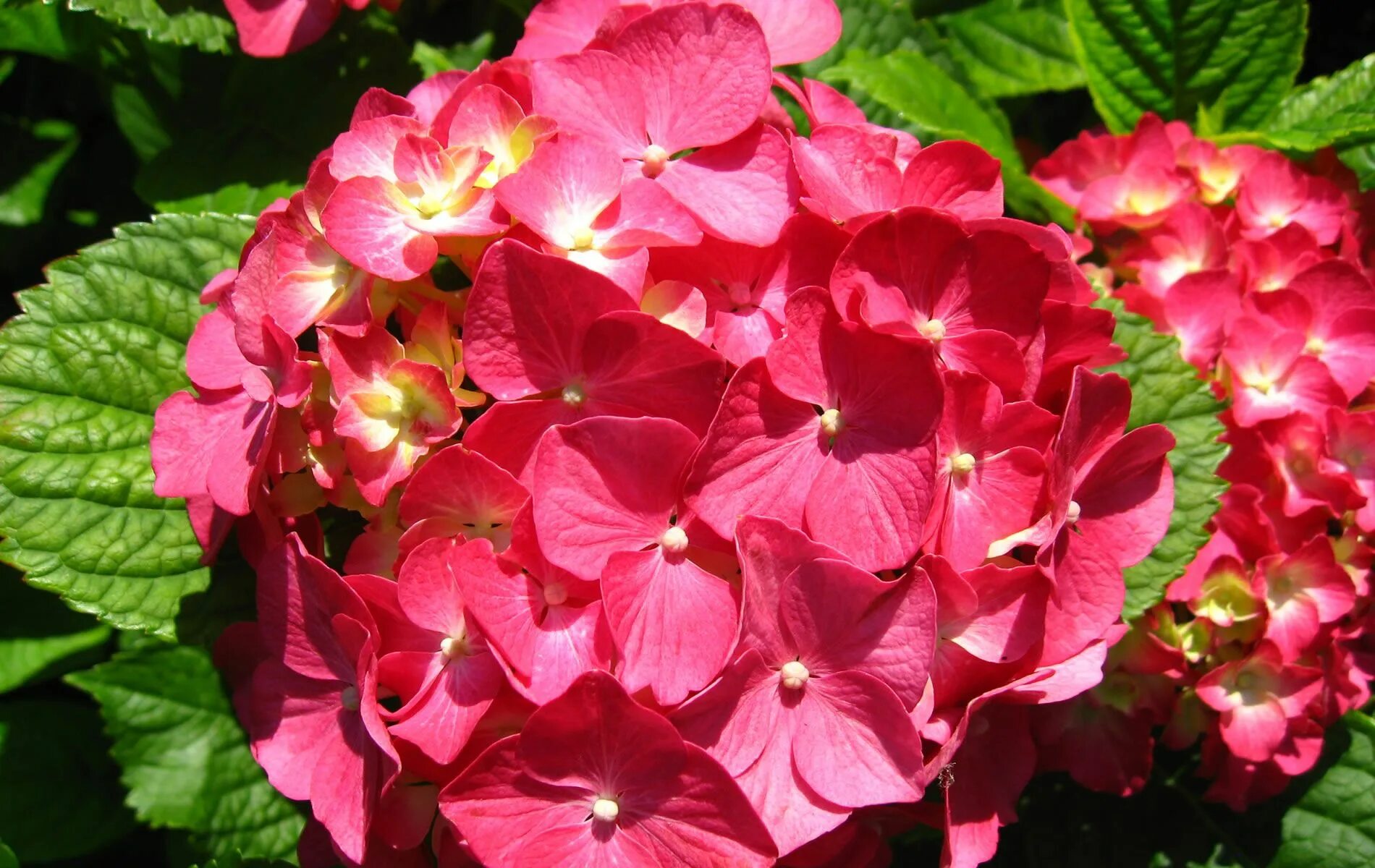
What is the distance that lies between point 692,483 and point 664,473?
1.2 inches

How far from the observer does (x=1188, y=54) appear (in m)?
1.71

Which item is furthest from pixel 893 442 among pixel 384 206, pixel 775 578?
pixel 384 206

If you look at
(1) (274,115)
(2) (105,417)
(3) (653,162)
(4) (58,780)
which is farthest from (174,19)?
(4) (58,780)

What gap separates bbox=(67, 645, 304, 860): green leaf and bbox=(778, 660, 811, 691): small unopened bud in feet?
2.83

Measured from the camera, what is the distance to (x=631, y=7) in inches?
45.3

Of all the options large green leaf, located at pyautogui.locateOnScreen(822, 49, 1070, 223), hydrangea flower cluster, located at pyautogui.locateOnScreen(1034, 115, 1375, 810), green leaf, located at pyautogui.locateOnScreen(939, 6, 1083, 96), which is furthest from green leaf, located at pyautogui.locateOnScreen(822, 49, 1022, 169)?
hydrangea flower cluster, located at pyautogui.locateOnScreen(1034, 115, 1375, 810)

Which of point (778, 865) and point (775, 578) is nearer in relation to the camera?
point (775, 578)

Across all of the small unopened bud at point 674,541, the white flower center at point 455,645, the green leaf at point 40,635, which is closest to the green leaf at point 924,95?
the small unopened bud at point 674,541

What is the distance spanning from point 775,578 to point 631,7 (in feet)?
2.10

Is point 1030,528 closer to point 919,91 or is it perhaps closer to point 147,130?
point 919,91

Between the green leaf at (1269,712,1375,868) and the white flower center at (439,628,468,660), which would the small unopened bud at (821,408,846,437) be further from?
the green leaf at (1269,712,1375,868)

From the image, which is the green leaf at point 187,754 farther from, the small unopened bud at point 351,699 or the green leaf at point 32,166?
the green leaf at point 32,166

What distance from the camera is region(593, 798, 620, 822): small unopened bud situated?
91 centimetres

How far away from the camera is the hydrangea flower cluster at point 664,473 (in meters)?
0.91
